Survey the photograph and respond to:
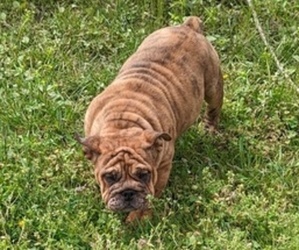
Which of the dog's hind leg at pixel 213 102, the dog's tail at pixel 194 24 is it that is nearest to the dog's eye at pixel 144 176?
the dog's hind leg at pixel 213 102

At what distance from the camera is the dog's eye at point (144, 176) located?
18.3 ft

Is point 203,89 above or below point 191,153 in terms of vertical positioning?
above

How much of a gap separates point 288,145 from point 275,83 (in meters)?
0.63

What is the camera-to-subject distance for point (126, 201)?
18.2 ft

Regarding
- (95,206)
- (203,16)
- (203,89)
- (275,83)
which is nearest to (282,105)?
(275,83)

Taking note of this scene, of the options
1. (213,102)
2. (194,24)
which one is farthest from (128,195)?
(194,24)

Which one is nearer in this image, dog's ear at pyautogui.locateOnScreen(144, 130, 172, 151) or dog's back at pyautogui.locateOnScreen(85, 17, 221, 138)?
dog's ear at pyautogui.locateOnScreen(144, 130, 172, 151)

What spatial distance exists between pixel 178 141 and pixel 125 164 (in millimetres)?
1156

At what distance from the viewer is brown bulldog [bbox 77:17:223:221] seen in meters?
5.57

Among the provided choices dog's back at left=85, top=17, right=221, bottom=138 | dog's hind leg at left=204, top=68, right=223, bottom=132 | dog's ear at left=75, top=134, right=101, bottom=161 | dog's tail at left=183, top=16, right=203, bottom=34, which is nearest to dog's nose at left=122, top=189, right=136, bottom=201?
dog's ear at left=75, top=134, right=101, bottom=161

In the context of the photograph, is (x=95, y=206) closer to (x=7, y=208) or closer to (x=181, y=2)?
(x=7, y=208)

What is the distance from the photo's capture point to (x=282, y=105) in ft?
22.9

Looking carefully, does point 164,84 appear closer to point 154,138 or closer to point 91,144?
point 154,138

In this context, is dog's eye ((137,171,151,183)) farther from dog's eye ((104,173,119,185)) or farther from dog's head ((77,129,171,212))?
dog's eye ((104,173,119,185))
